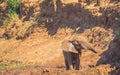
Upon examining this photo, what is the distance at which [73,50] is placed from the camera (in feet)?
45.3

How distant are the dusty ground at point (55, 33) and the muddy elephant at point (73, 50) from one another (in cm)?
272

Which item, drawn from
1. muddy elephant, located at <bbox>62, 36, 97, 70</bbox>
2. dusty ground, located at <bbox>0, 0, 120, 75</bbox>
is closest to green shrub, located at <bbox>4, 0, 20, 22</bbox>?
dusty ground, located at <bbox>0, 0, 120, 75</bbox>

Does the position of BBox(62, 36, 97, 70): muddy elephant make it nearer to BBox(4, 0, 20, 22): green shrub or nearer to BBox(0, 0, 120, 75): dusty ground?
BBox(0, 0, 120, 75): dusty ground

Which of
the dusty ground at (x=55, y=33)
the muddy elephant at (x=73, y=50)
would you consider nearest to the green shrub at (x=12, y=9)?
the dusty ground at (x=55, y=33)

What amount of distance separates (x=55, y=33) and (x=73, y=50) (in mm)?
8749

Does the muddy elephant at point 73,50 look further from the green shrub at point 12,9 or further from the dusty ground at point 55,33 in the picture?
the green shrub at point 12,9

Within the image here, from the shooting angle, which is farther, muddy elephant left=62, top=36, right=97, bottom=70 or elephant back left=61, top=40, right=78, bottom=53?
elephant back left=61, top=40, right=78, bottom=53

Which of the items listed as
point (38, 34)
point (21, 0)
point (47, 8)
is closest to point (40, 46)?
point (38, 34)

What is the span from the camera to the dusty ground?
18.9m

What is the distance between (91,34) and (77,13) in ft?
6.74

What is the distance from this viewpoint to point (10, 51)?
22891mm

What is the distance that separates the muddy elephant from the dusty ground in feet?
8.93

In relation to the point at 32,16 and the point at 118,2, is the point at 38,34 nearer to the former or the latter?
the point at 32,16

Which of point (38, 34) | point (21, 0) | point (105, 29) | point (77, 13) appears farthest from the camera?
point (21, 0)
